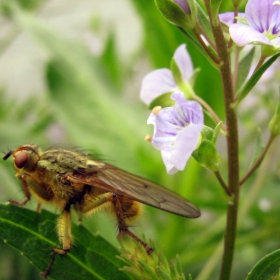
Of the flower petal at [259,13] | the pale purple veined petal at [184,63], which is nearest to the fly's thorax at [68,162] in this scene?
the pale purple veined petal at [184,63]

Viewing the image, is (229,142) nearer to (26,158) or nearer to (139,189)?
(139,189)

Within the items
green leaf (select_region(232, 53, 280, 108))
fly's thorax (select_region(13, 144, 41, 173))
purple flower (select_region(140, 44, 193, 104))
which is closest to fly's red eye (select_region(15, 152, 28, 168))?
fly's thorax (select_region(13, 144, 41, 173))

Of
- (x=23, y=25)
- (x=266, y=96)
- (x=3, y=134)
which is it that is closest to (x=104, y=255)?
(x=266, y=96)

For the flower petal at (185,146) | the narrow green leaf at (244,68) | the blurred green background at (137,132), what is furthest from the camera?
the blurred green background at (137,132)

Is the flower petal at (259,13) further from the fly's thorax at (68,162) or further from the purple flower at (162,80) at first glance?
the fly's thorax at (68,162)

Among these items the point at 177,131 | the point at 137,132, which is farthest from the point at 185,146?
the point at 137,132

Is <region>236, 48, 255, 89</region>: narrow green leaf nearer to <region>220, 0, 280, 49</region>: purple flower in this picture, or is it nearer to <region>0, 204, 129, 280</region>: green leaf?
<region>220, 0, 280, 49</region>: purple flower
